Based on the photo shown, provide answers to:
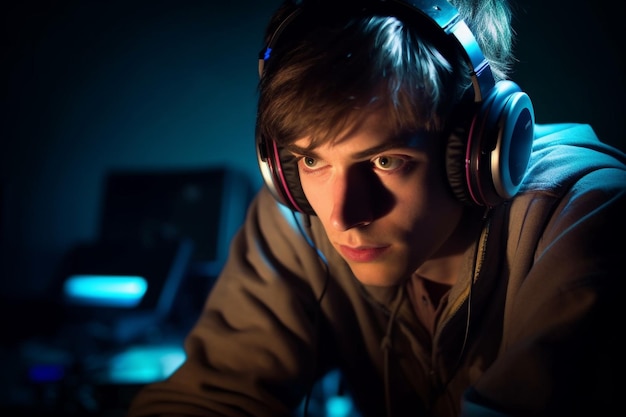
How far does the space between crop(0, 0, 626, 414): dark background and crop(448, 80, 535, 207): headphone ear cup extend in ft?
3.40

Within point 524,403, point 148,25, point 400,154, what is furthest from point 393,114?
point 148,25

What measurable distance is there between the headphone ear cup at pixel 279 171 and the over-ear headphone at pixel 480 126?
0.47 feet

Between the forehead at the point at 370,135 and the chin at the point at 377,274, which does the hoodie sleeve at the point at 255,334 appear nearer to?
the chin at the point at 377,274

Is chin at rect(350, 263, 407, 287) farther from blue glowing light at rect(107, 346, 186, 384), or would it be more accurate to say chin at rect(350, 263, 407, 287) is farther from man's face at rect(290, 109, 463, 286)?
blue glowing light at rect(107, 346, 186, 384)

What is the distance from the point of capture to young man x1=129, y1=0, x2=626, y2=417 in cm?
64

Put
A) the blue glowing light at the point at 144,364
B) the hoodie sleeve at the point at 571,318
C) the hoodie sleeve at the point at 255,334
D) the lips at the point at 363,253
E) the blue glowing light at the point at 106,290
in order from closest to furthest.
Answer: the hoodie sleeve at the point at 571,318 < the lips at the point at 363,253 < the hoodie sleeve at the point at 255,334 < the blue glowing light at the point at 144,364 < the blue glowing light at the point at 106,290

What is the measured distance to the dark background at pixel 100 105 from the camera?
1812 millimetres

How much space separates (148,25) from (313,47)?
133 centimetres

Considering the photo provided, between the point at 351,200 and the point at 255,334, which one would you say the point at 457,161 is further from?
the point at 255,334

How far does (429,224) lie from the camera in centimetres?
84

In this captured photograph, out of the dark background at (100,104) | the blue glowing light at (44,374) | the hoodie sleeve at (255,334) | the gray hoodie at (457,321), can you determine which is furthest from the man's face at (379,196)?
the dark background at (100,104)

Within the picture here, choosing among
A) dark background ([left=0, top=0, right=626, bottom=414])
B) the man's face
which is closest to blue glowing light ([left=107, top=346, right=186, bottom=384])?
dark background ([left=0, top=0, right=626, bottom=414])

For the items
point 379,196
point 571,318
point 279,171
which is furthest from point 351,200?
point 571,318

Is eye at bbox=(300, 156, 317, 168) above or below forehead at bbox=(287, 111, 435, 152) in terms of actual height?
below
